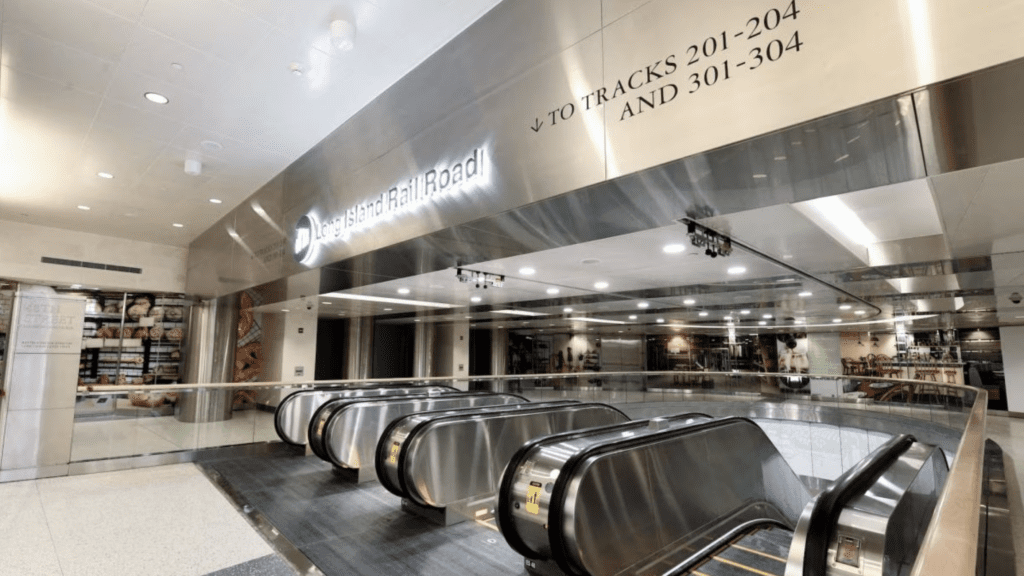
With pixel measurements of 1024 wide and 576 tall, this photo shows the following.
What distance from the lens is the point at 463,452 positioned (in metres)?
5.24

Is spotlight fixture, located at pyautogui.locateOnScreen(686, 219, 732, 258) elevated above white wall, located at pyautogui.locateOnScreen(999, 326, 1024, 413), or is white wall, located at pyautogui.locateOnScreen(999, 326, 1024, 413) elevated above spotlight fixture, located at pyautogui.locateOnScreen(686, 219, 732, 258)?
spotlight fixture, located at pyautogui.locateOnScreen(686, 219, 732, 258)

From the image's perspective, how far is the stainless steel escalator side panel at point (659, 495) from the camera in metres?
3.21

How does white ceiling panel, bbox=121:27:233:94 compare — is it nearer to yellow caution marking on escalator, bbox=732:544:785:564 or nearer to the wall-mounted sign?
the wall-mounted sign

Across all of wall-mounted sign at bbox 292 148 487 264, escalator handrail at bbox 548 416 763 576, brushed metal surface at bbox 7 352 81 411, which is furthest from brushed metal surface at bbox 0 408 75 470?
escalator handrail at bbox 548 416 763 576

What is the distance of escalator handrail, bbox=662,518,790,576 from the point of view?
3566mm

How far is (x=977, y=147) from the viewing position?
8.41 ft

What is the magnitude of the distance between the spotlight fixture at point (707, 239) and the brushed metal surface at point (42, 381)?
6964mm

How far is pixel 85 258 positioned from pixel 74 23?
8.90m

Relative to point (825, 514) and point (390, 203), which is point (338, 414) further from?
point (825, 514)

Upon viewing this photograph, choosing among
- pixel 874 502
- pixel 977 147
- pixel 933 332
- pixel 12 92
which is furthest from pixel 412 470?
pixel 933 332

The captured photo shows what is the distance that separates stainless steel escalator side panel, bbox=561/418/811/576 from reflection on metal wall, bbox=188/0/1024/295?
1921 mm

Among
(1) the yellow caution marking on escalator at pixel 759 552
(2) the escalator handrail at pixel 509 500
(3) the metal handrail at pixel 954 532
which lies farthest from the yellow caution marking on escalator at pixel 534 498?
(3) the metal handrail at pixel 954 532

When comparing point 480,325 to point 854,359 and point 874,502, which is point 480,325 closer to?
point 854,359

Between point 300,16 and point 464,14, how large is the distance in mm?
1317
